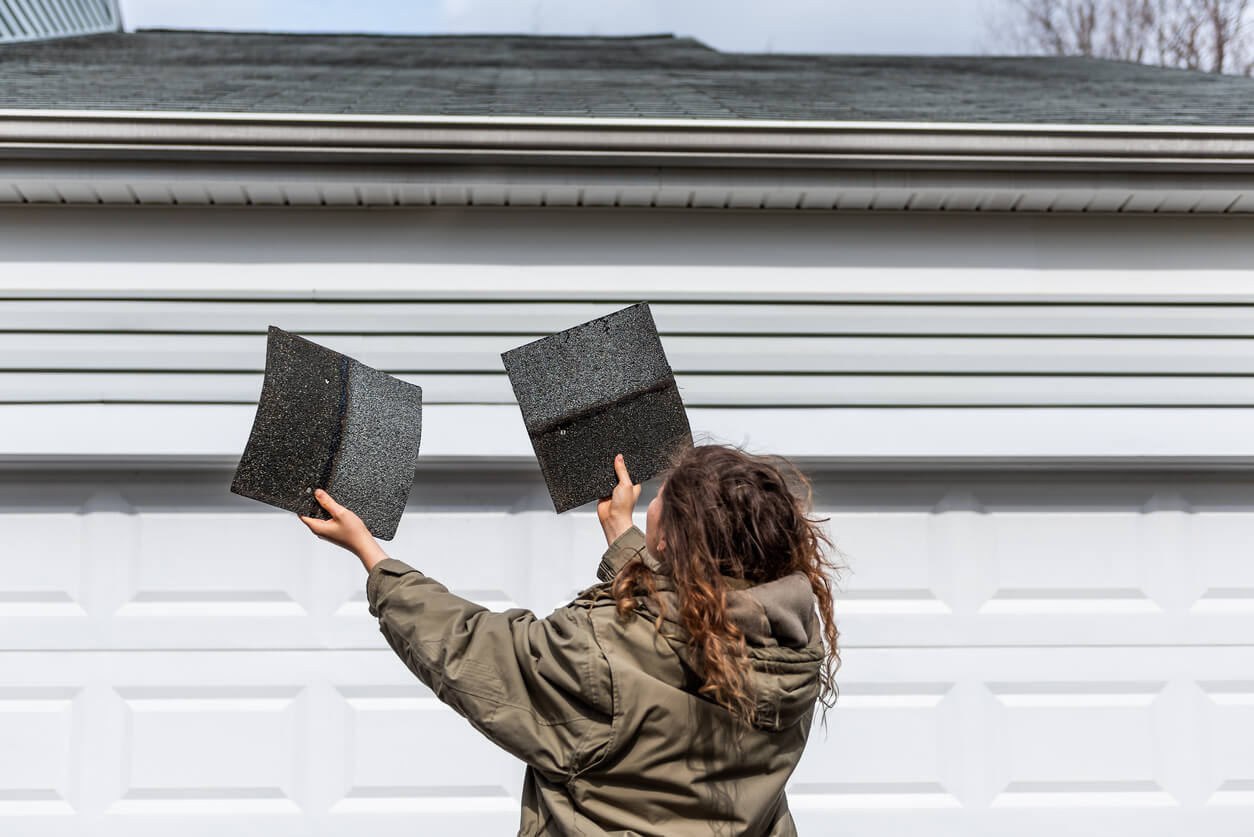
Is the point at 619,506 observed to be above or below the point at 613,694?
above

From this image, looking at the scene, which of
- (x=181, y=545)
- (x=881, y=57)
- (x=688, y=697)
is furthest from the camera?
(x=881, y=57)

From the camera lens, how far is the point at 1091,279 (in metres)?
3.51

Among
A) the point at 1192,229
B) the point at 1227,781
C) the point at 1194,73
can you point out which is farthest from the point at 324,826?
the point at 1194,73

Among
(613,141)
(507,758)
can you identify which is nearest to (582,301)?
(613,141)

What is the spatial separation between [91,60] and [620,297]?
135 inches

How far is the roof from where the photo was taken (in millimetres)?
3469

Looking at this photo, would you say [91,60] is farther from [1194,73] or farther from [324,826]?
[1194,73]

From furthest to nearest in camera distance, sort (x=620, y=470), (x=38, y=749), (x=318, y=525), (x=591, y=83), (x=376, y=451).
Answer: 1. (x=591, y=83)
2. (x=38, y=749)
3. (x=620, y=470)
4. (x=376, y=451)
5. (x=318, y=525)

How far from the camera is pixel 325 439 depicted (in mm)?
1694

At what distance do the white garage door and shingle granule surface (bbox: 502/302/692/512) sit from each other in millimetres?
1534

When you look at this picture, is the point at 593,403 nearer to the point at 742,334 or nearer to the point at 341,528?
the point at 341,528

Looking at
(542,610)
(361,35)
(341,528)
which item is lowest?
(542,610)

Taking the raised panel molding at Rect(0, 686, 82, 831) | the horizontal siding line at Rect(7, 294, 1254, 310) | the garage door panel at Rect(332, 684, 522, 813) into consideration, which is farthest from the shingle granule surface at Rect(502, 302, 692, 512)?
the raised panel molding at Rect(0, 686, 82, 831)

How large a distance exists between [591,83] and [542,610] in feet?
7.82
